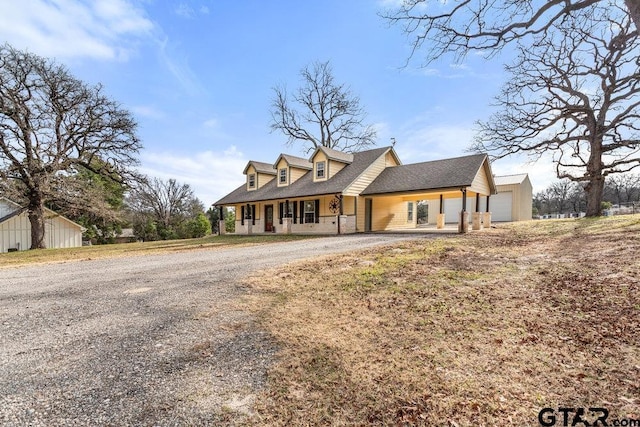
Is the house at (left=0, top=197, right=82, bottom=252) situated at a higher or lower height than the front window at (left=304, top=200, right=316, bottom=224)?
lower

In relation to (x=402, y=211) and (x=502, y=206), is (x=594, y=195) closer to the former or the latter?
(x=502, y=206)

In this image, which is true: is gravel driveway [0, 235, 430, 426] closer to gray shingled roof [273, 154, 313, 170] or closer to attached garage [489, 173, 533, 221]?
gray shingled roof [273, 154, 313, 170]

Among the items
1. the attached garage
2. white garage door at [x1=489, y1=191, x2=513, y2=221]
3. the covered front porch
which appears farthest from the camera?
white garage door at [x1=489, y1=191, x2=513, y2=221]

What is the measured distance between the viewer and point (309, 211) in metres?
21.2

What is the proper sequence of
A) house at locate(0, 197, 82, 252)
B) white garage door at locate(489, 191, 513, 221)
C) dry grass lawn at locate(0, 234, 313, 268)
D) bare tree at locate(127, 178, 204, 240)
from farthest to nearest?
1. bare tree at locate(127, 178, 204, 240)
2. white garage door at locate(489, 191, 513, 221)
3. house at locate(0, 197, 82, 252)
4. dry grass lawn at locate(0, 234, 313, 268)

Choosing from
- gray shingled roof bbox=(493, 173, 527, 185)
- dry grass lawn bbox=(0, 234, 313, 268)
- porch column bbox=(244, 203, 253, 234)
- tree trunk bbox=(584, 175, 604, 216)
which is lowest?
dry grass lawn bbox=(0, 234, 313, 268)

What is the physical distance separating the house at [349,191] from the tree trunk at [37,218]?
36.3 feet

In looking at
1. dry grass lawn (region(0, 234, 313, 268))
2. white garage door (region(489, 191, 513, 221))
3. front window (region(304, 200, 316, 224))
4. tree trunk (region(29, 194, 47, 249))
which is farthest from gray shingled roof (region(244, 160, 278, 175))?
white garage door (region(489, 191, 513, 221))

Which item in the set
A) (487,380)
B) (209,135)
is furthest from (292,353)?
(209,135)

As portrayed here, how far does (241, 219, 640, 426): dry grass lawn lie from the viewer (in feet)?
7.09

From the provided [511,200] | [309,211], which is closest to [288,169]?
[309,211]

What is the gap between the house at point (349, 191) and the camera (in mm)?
17203

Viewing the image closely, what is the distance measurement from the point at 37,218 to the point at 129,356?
22199mm

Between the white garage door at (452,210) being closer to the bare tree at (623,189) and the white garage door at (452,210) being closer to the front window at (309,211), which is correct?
the front window at (309,211)
